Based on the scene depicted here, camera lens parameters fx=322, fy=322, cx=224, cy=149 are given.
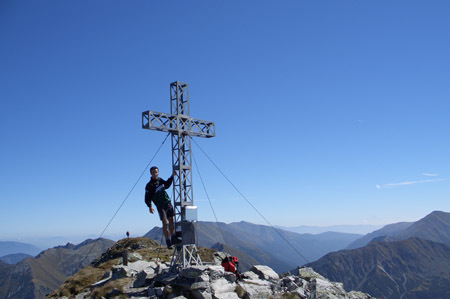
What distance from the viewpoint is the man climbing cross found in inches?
747

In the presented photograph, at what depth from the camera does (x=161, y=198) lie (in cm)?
1911

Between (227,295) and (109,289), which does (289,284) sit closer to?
(227,295)

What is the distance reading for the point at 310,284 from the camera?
64.3ft

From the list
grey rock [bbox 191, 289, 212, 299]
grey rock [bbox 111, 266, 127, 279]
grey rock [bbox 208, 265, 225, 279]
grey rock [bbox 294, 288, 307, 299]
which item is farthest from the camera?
grey rock [bbox 111, 266, 127, 279]

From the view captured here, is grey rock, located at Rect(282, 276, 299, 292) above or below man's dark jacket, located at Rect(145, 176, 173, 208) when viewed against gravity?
below

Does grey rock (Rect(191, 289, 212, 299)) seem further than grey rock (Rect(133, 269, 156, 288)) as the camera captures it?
No

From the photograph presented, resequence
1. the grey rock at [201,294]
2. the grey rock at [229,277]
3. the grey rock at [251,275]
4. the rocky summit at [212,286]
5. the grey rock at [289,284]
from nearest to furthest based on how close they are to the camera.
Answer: the grey rock at [201,294] → the rocky summit at [212,286] → the grey rock at [229,277] → the grey rock at [289,284] → the grey rock at [251,275]

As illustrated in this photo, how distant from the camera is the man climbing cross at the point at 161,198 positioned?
747 inches

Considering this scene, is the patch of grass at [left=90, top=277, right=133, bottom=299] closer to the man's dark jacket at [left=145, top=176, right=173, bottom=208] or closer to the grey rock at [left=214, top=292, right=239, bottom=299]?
the man's dark jacket at [left=145, top=176, right=173, bottom=208]

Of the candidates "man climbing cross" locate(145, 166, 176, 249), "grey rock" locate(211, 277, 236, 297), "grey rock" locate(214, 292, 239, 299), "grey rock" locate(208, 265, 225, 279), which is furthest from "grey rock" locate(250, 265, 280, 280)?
"man climbing cross" locate(145, 166, 176, 249)

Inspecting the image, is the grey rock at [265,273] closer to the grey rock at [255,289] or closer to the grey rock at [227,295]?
the grey rock at [255,289]

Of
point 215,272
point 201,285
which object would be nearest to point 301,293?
point 215,272

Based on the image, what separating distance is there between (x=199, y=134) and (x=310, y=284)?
11736 mm

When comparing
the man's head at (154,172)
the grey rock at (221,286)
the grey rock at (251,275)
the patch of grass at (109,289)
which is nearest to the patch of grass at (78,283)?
the patch of grass at (109,289)
